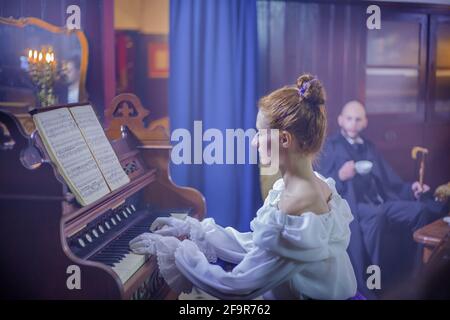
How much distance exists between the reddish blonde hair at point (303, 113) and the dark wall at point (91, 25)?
0.62 metres

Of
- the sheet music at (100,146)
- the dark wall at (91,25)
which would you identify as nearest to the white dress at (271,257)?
the sheet music at (100,146)

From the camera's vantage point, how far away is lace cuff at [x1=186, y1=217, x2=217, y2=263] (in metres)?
1.83

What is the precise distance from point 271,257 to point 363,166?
0.56 metres

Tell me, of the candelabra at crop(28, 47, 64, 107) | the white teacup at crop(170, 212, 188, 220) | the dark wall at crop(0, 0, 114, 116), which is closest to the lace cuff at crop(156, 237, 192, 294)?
the white teacup at crop(170, 212, 188, 220)

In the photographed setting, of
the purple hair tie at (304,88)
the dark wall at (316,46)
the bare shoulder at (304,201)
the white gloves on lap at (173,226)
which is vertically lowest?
the white gloves on lap at (173,226)

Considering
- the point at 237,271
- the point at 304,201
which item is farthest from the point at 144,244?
the point at 304,201

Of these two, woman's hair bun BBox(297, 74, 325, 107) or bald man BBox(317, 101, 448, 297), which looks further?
bald man BBox(317, 101, 448, 297)

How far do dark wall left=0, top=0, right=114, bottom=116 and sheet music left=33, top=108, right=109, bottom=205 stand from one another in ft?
0.59

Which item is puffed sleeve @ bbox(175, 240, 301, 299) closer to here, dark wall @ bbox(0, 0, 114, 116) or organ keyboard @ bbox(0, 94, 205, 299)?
organ keyboard @ bbox(0, 94, 205, 299)

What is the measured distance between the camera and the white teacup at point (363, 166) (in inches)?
78.6

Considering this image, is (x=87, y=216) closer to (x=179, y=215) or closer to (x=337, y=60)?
(x=179, y=215)

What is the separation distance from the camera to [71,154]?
5.38 ft

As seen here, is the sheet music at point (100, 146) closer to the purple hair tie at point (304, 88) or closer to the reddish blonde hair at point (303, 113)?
the reddish blonde hair at point (303, 113)

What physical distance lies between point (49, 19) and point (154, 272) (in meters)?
0.98
